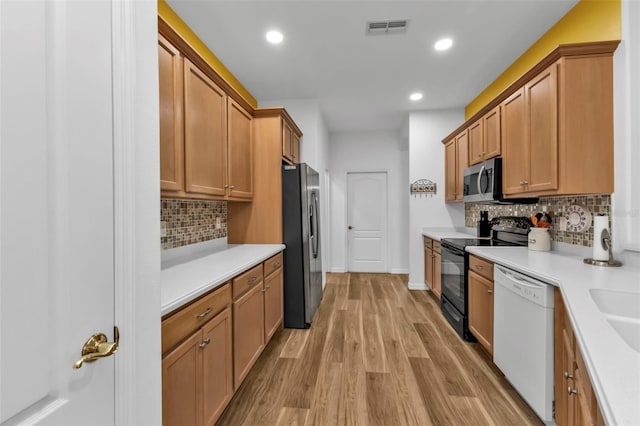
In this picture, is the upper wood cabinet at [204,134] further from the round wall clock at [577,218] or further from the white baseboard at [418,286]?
the white baseboard at [418,286]

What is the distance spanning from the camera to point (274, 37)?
250 centimetres

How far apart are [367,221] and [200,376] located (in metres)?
4.55

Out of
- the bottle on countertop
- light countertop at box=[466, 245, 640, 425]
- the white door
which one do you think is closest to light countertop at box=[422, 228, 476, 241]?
the bottle on countertop

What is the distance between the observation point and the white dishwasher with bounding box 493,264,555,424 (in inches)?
59.5

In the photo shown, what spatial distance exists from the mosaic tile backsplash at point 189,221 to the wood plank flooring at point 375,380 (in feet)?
3.86

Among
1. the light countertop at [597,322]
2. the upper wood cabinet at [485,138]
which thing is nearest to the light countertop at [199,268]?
the light countertop at [597,322]

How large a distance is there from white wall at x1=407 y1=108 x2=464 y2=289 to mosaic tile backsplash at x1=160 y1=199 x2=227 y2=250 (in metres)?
2.97

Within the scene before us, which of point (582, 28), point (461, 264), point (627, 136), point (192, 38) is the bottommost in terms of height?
point (461, 264)

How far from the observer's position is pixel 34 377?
50 cm

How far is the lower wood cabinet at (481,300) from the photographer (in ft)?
7.14

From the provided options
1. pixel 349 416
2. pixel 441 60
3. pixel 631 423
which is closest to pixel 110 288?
pixel 631 423

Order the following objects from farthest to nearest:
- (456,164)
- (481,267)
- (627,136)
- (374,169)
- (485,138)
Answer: (374,169), (456,164), (485,138), (481,267), (627,136)

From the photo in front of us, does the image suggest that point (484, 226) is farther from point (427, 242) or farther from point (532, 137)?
point (532, 137)

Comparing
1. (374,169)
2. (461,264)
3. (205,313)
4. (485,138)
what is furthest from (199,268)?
(374,169)
